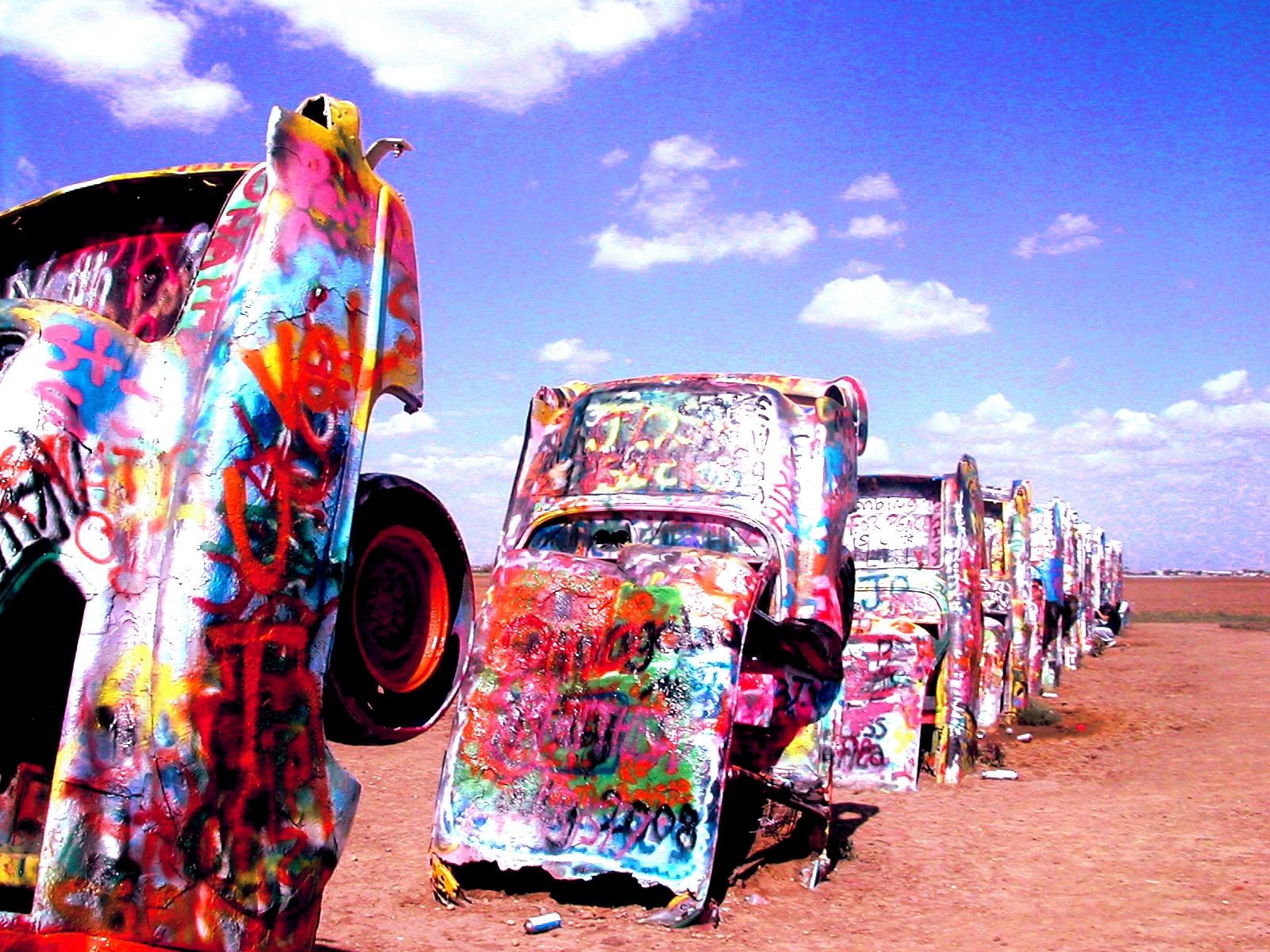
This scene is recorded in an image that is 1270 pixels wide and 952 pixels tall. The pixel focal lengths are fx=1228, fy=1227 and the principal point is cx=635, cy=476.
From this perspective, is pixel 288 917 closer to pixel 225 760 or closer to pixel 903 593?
pixel 225 760

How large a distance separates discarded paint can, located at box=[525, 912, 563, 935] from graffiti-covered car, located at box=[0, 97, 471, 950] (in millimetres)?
3174

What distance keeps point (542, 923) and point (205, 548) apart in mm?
3856

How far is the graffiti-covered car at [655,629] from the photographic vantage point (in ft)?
19.5

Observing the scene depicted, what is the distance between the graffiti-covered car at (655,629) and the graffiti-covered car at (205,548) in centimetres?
316

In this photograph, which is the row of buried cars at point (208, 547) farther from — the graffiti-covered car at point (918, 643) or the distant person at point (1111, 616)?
the distant person at point (1111, 616)

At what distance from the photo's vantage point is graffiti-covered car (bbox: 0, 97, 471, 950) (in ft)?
7.95

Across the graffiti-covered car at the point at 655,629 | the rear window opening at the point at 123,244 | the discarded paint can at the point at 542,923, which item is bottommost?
the discarded paint can at the point at 542,923

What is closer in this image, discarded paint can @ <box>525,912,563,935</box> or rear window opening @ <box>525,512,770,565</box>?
discarded paint can @ <box>525,912,563,935</box>

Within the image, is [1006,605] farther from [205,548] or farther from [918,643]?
[205,548]

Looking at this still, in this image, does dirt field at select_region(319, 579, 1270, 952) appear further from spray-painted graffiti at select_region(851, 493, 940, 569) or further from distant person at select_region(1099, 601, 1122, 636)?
distant person at select_region(1099, 601, 1122, 636)

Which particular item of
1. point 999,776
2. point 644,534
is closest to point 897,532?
point 999,776

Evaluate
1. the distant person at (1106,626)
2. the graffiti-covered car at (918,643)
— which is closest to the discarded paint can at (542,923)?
the graffiti-covered car at (918,643)

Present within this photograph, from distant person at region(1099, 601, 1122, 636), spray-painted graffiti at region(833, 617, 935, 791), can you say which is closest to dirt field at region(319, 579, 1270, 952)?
spray-painted graffiti at region(833, 617, 935, 791)

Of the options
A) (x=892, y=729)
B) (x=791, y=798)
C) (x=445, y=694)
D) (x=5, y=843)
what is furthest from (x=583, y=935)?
(x=892, y=729)
